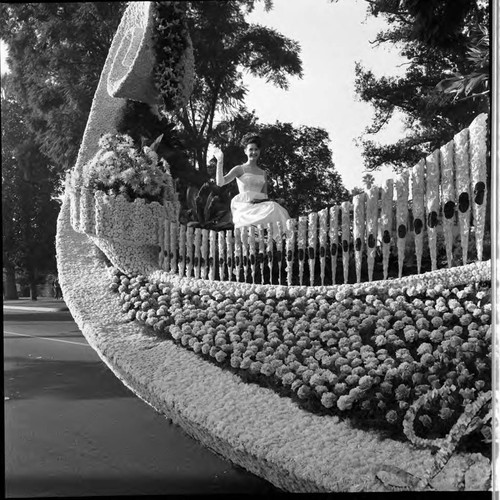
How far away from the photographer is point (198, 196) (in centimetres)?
574

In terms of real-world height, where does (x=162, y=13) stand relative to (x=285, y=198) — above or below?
above

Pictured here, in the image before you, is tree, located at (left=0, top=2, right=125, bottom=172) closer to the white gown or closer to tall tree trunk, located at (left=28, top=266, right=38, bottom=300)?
tall tree trunk, located at (left=28, top=266, right=38, bottom=300)

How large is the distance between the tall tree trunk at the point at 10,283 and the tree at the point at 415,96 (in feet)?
11.4

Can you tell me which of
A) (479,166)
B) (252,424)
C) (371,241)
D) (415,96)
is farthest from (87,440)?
(415,96)

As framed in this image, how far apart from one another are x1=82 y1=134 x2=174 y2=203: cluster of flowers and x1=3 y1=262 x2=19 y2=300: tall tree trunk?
886 millimetres

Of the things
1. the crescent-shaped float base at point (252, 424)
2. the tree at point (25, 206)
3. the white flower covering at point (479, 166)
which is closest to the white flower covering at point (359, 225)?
the white flower covering at point (479, 166)

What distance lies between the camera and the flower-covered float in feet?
7.58

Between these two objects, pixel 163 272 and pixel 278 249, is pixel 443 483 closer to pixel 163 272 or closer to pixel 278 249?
pixel 278 249

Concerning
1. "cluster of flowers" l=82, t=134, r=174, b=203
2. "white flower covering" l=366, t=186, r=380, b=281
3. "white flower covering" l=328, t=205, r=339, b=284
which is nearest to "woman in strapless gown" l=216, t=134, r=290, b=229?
"cluster of flowers" l=82, t=134, r=174, b=203

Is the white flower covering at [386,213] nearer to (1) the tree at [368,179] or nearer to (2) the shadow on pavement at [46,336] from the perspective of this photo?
(1) the tree at [368,179]

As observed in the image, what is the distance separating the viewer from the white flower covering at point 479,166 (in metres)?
2.77

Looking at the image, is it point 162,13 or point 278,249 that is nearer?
point 278,249

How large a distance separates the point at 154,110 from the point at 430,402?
13.0ft

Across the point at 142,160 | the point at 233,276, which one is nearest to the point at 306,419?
the point at 233,276
